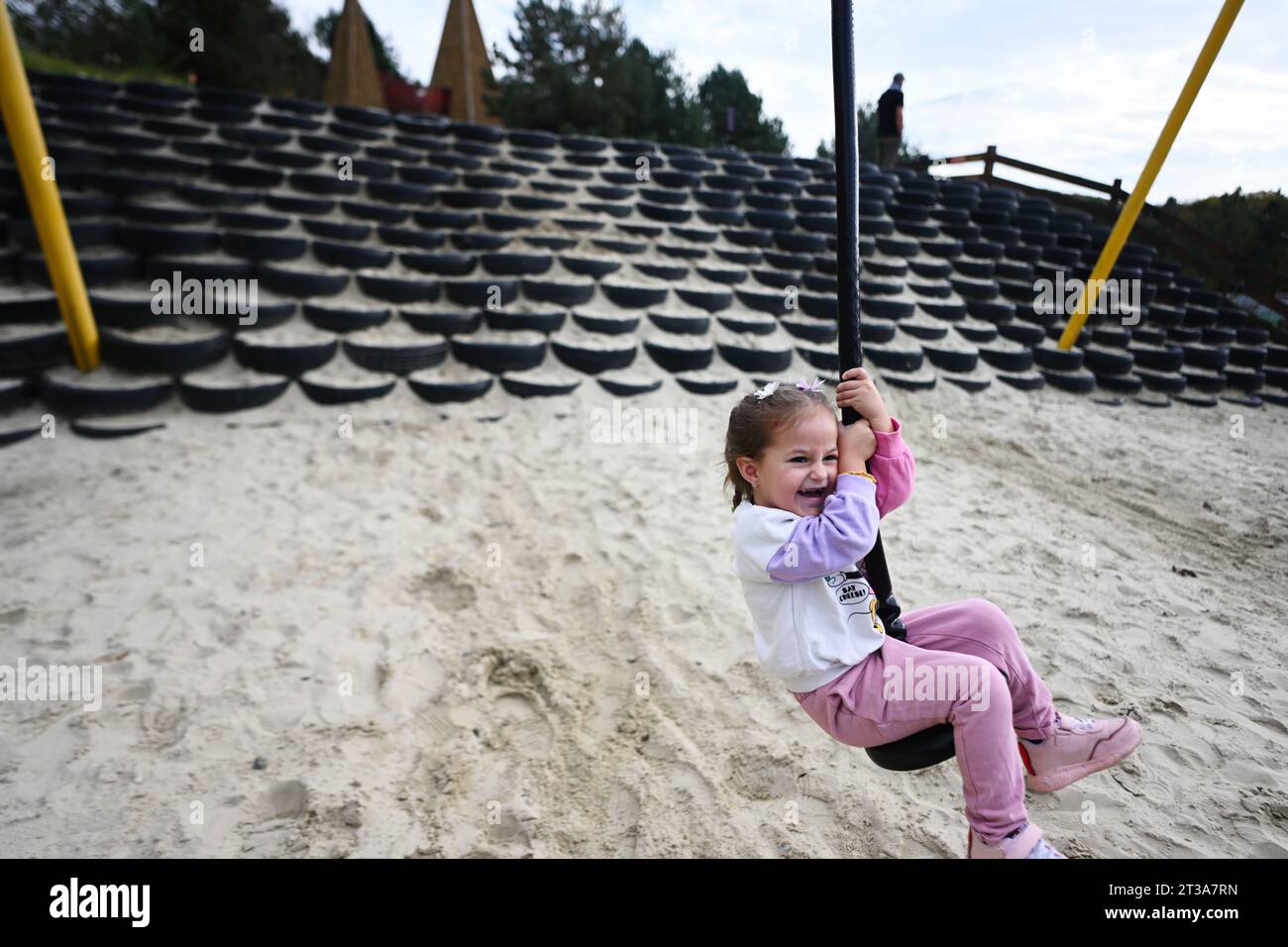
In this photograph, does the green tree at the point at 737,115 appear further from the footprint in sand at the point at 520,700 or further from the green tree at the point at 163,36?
the footprint in sand at the point at 520,700

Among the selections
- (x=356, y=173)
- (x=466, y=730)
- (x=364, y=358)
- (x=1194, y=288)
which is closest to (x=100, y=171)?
(x=356, y=173)

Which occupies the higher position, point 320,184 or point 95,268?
point 320,184

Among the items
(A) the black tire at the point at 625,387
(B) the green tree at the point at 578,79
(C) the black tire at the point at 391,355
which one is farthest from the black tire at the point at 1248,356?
(B) the green tree at the point at 578,79

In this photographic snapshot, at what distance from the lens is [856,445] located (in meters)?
1.34

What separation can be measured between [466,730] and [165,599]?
1454 millimetres

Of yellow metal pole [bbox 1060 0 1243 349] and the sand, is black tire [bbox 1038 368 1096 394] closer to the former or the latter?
yellow metal pole [bbox 1060 0 1243 349]

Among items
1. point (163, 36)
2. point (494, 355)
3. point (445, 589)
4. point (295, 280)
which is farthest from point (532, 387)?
point (163, 36)

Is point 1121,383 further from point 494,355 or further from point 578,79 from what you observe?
point 578,79

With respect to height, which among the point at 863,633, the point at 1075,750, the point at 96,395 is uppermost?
the point at 96,395

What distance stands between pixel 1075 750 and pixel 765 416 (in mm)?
1059

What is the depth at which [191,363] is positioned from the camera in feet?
13.6

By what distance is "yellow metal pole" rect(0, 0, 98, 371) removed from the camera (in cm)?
345

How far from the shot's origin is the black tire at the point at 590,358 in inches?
192

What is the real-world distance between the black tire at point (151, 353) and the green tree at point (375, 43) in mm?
14945
